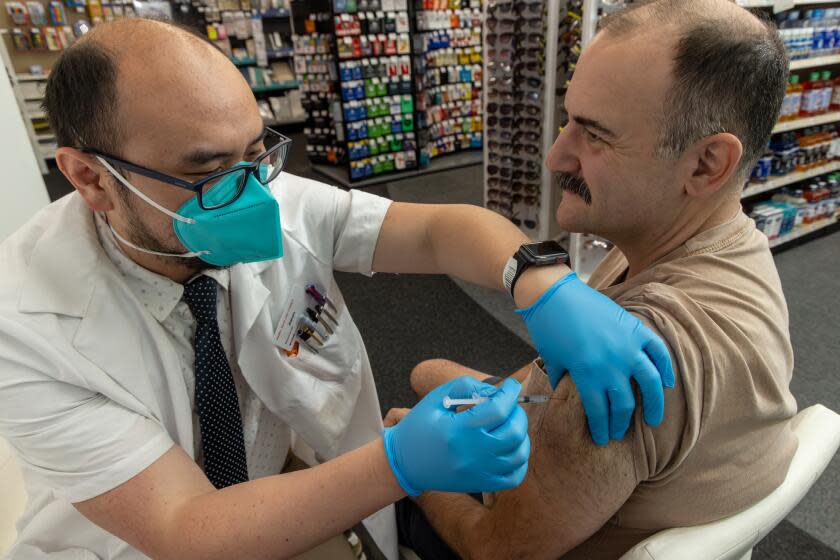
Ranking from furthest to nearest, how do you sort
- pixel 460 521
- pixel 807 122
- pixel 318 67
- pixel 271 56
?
1. pixel 271 56
2. pixel 318 67
3. pixel 807 122
4. pixel 460 521

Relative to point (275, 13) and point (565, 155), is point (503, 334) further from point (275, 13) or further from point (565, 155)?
point (275, 13)

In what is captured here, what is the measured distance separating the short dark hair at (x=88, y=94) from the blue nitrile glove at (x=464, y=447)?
802mm

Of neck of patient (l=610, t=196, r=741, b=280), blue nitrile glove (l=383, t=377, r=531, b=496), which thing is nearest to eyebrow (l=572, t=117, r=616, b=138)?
neck of patient (l=610, t=196, r=741, b=280)

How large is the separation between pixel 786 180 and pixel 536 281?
3.61 meters

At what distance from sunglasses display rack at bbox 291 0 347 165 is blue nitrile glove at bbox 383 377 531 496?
5.56 m

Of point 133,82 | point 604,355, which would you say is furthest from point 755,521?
point 133,82

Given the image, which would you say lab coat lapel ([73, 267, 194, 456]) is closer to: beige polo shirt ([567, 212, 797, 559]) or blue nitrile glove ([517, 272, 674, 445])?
blue nitrile glove ([517, 272, 674, 445])

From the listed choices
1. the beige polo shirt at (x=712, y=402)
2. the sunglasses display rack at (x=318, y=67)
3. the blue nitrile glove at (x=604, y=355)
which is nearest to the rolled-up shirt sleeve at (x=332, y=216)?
the blue nitrile glove at (x=604, y=355)

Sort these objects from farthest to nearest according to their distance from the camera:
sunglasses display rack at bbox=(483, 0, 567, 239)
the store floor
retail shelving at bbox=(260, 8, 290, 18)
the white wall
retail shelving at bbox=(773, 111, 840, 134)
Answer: retail shelving at bbox=(260, 8, 290, 18)
retail shelving at bbox=(773, 111, 840, 134)
sunglasses display rack at bbox=(483, 0, 567, 239)
the white wall
the store floor

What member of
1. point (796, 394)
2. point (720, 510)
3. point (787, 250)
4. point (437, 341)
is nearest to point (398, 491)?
point (720, 510)

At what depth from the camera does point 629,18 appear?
3.43ft

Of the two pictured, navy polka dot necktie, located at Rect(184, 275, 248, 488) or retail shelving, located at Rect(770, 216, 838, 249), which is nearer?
navy polka dot necktie, located at Rect(184, 275, 248, 488)

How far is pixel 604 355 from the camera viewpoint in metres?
0.90

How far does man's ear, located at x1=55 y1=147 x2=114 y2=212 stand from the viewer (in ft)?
3.39
